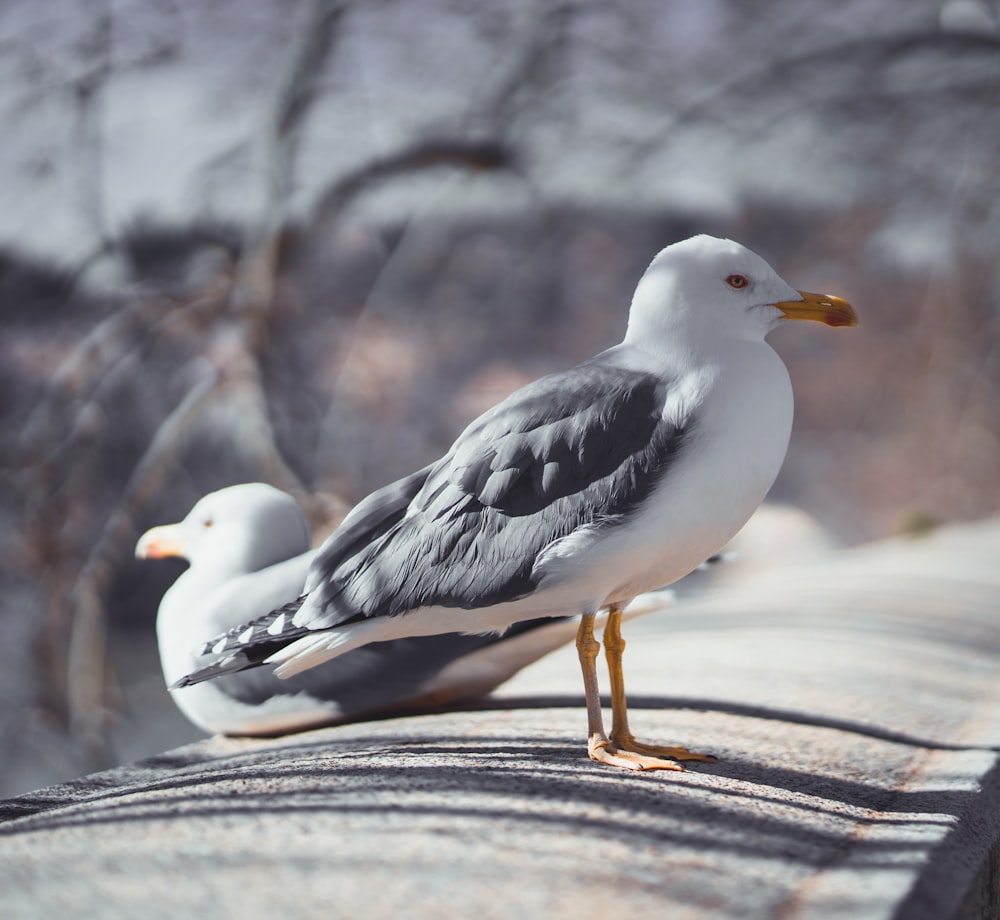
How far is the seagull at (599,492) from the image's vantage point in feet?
4.20

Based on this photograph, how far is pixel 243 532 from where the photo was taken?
1956 mm

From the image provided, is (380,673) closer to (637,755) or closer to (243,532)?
(243,532)

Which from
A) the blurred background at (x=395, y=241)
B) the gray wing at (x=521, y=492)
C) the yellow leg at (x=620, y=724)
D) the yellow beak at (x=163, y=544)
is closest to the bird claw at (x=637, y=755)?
the yellow leg at (x=620, y=724)

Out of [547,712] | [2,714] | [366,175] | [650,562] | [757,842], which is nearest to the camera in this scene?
[757,842]

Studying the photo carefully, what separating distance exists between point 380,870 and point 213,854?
0.16 metres

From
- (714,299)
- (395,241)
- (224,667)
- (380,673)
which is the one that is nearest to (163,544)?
(380,673)

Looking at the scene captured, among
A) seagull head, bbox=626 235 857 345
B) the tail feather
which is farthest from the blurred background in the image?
seagull head, bbox=626 235 857 345

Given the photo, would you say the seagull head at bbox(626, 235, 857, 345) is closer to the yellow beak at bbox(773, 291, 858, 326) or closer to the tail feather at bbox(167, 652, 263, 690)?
the yellow beak at bbox(773, 291, 858, 326)

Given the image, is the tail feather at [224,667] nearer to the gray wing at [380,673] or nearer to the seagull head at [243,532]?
the gray wing at [380,673]

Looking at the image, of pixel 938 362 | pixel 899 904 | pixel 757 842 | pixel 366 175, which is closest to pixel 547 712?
pixel 757 842

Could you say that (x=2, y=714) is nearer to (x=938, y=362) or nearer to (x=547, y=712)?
(x=547, y=712)

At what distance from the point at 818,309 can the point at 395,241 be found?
5622mm

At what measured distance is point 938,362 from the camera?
7.09 metres

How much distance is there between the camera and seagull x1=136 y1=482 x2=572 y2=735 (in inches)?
70.0
